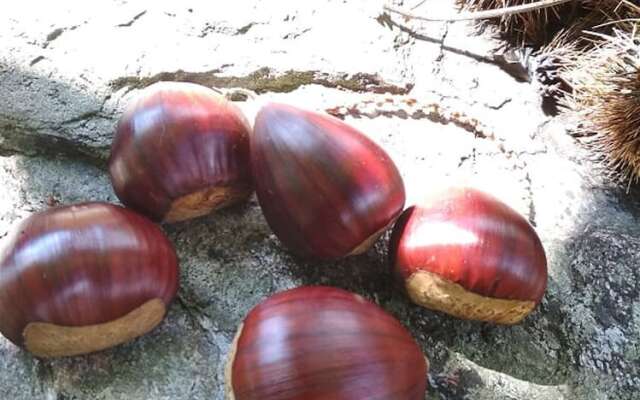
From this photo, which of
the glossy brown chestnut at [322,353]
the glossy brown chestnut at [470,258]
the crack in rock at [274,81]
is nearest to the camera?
the glossy brown chestnut at [322,353]

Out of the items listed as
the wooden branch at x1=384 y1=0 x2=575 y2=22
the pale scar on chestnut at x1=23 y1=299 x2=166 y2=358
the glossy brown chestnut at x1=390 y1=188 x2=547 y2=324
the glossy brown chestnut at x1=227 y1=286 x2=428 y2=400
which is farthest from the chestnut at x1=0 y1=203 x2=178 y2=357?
the wooden branch at x1=384 y1=0 x2=575 y2=22

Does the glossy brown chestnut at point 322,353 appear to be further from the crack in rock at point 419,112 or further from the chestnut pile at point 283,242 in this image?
the crack in rock at point 419,112

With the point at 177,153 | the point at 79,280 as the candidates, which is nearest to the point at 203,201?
the point at 177,153

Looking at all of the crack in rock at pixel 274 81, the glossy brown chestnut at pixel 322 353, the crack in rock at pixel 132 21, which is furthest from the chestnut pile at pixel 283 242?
the crack in rock at pixel 132 21

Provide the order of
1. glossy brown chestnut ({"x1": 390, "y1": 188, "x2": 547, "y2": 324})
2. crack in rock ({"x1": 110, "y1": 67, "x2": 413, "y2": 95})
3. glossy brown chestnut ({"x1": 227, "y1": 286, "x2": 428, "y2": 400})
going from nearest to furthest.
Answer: glossy brown chestnut ({"x1": 227, "y1": 286, "x2": 428, "y2": 400})
glossy brown chestnut ({"x1": 390, "y1": 188, "x2": 547, "y2": 324})
crack in rock ({"x1": 110, "y1": 67, "x2": 413, "y2": 95})

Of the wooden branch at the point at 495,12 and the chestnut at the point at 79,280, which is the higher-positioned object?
the wooden branch at the point at 495,12

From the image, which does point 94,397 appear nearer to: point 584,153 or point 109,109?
point 109,109

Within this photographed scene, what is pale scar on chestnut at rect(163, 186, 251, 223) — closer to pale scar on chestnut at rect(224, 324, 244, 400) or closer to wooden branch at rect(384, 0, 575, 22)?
pale scar on chestnut at rect(224, 324, 244, 400)
